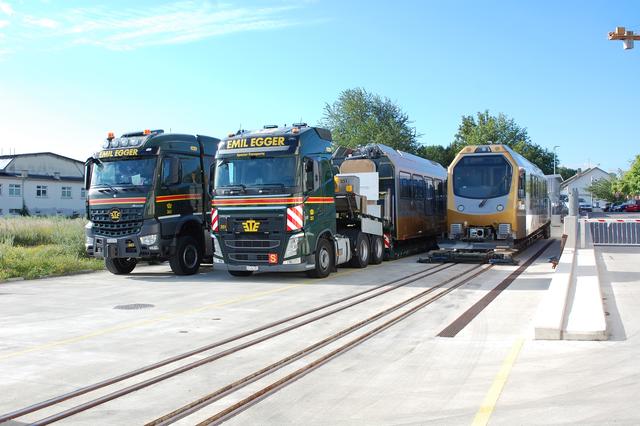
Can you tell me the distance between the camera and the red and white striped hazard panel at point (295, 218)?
1370 centimetres

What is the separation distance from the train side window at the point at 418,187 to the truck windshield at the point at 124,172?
10.0 meters

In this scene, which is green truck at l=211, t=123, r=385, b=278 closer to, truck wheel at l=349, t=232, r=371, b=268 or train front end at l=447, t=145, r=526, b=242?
truck wheel at l=349, t=232, r=371, b=268

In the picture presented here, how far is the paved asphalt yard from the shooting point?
199 inches

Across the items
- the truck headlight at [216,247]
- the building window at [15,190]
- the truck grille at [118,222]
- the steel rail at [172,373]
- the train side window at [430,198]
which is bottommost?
the steel rail at [172,373]

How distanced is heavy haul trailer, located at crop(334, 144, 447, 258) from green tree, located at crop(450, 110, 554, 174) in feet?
159

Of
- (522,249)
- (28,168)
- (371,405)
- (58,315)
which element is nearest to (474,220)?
(522,249)

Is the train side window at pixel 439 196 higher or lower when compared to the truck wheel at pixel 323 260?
higher

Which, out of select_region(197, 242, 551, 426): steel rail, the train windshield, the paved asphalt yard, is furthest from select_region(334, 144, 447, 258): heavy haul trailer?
select_region(197, 242, 551, 426): steel rail

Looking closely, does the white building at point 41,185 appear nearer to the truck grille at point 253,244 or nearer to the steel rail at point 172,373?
the truck grille at point 253,244

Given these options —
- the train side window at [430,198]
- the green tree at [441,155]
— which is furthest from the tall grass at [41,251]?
the green tree at [441,155]

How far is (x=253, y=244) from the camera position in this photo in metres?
14.1

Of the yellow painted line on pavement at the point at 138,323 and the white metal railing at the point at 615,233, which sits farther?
the white metal railing at the point at 615,233

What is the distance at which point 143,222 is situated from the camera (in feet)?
48.6

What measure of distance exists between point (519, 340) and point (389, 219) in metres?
11.8
